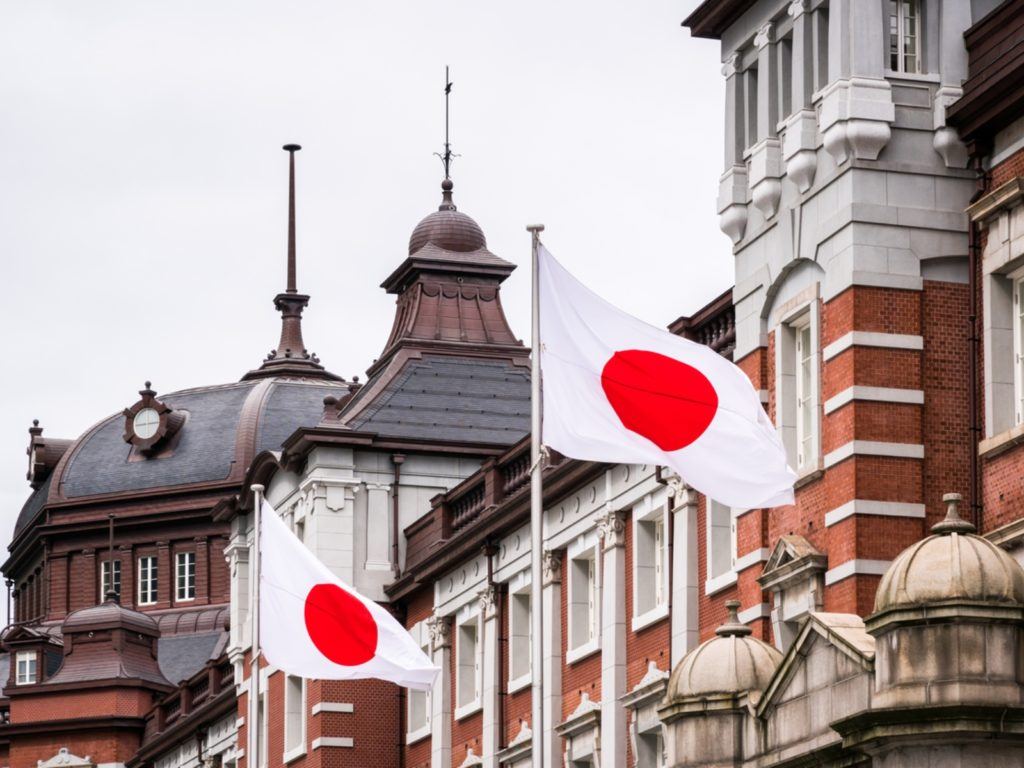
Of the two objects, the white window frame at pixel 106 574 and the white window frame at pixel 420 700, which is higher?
the white window frame at pixel 106 574

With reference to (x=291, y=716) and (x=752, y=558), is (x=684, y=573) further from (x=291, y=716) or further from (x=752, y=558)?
(x=291, y=716)

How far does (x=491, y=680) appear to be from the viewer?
5184cm

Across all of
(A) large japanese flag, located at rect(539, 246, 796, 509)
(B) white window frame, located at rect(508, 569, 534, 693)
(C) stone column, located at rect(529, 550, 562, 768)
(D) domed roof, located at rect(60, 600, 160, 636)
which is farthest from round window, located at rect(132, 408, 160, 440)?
(A) large japanese flag, located at rect(539, 246, 796, 509)

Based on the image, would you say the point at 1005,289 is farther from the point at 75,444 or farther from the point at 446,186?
the point at 75,444

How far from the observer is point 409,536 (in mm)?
58750

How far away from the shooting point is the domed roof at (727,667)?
30.6m

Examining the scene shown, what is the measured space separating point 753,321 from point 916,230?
3.17 m

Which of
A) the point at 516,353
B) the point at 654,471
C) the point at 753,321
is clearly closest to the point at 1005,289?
the point at 753,321

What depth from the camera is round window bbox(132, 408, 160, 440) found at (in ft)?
329

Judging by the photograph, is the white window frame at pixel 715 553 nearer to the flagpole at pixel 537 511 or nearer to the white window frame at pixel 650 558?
the white window frame at pixel 650 558

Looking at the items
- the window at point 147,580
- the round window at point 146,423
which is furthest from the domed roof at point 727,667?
the round window at point 146,423

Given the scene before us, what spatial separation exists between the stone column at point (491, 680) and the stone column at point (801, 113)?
18787 mm

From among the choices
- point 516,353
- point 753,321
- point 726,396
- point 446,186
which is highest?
point 446,186

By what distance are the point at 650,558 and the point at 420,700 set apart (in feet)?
43.8
